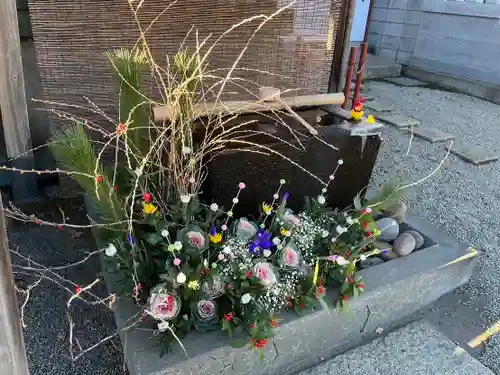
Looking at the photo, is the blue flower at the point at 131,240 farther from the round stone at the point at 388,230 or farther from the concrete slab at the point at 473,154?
the concrete slab at the point at 473,154

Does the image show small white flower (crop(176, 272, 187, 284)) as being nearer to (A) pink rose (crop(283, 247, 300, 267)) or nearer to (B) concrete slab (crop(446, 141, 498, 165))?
(A) pink rose (crop(283, 247, 300, 267))

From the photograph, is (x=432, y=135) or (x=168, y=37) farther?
(x=432, y=135)

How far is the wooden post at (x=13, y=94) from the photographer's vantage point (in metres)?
2.26

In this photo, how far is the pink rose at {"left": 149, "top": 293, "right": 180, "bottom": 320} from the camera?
1.41 meters

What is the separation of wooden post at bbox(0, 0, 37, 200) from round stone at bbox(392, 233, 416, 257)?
6.28 ft

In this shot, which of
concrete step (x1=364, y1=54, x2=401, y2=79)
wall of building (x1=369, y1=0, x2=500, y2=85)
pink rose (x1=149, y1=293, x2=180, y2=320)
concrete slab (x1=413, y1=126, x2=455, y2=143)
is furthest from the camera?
concrete step (x1=364, y1=54, x2=401, y2=79)

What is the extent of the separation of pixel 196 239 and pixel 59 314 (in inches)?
31.8

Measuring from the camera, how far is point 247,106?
1.72 metres

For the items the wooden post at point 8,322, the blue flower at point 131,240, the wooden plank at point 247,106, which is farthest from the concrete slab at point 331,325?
the wooden plank at point 247,106

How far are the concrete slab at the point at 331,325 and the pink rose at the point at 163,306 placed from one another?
0.13m

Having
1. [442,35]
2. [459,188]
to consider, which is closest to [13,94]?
[459,188]

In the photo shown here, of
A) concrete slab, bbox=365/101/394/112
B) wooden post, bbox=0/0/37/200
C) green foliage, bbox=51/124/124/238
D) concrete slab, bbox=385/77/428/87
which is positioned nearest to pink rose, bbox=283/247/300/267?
green foliage, bbox=51/124/124/238

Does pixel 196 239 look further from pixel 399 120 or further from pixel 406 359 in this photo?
pixel 399 120

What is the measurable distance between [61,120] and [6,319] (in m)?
1.98
